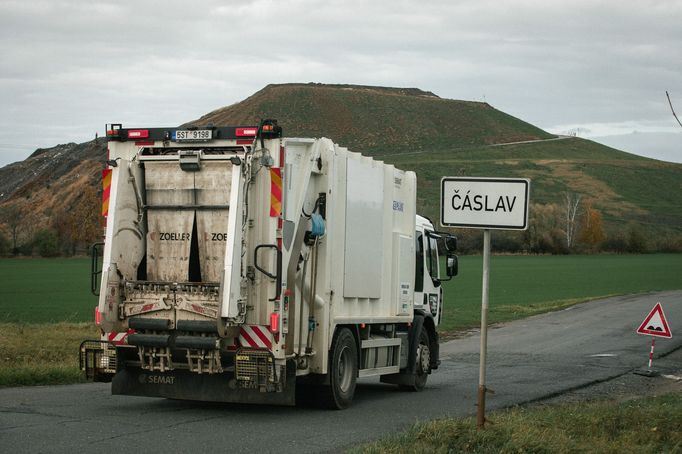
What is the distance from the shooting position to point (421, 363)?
1670 centimetres

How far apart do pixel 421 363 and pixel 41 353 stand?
6861mm

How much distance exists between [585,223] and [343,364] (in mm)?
105166

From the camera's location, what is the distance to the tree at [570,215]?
4290 inches

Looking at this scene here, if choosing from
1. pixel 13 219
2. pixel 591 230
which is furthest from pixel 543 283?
pixel 13 219

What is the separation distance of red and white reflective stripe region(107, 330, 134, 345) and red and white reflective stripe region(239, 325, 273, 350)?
144 cm

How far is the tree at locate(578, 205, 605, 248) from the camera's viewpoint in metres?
111

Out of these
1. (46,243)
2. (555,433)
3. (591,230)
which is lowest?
(555,433)

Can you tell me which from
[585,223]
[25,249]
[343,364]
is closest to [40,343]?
[343,364]

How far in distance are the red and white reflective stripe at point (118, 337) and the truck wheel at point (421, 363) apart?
545 centimetres

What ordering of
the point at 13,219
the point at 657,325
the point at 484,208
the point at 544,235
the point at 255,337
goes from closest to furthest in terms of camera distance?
the point at 484,208, the point at 255,337, the point at 657,325, the point at 13,219, the point at 544,235

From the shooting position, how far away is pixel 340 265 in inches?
531

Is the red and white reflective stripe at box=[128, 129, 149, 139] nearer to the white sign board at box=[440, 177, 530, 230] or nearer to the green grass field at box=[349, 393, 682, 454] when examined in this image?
the white sign board at box=[440, 177, 530, 230]

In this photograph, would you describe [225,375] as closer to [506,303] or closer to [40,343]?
[40,343]

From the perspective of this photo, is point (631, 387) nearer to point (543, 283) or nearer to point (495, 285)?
point (495, 285)
